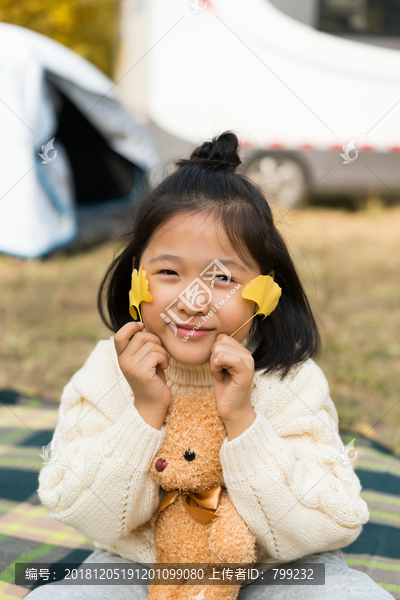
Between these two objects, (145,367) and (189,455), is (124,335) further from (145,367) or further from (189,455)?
(189,455)

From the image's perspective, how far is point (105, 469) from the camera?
Result: 3.52ft

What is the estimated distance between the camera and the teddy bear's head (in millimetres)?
1033

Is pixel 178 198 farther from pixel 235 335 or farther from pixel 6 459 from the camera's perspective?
pixel 6 459

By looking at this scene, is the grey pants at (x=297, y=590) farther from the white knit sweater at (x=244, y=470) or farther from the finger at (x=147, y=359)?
the finger at (x=147, y=359)

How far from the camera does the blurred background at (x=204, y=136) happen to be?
2.77m

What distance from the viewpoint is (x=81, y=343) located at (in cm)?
284

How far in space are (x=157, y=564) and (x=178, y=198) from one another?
71 cm

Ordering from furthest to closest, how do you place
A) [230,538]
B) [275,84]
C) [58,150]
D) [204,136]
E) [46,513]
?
[275,84]
[58,150]
[204,136]
[46,513]
[230,538]

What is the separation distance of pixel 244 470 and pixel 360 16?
489 centimetres

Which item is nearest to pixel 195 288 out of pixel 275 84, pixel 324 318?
pixel 324 318

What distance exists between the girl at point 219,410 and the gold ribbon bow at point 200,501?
3cm

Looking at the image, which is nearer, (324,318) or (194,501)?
(194,501)

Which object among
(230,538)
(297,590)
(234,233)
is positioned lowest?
(297,590)

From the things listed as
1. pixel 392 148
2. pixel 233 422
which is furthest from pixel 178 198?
pixel 392 148
